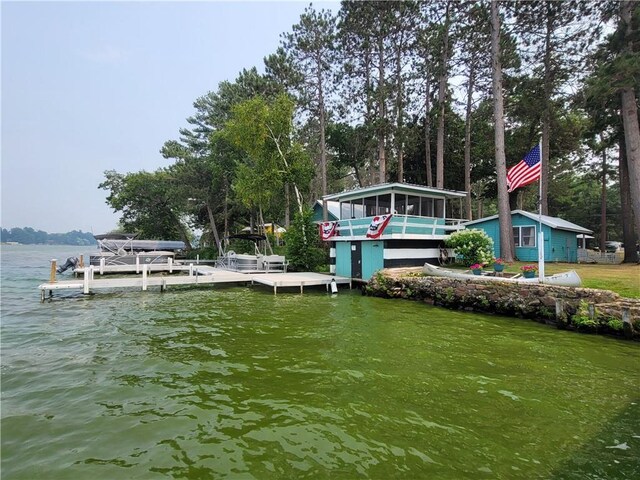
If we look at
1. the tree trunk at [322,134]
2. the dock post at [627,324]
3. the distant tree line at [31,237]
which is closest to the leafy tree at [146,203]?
the tree trunk at [322,134]

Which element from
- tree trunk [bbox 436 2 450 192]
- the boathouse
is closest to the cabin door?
the boathouse

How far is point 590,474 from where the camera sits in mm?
3479

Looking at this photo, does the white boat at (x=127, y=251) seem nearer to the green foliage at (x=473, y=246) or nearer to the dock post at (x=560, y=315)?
the green foliage at (x=473, y=246)

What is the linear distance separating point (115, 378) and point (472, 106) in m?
26.5

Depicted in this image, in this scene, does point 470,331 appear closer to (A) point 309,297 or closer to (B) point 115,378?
(A) point 309,297

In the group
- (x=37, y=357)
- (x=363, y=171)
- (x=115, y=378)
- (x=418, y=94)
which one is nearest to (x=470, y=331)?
(x=115, y=378)

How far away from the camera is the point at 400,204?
1761 centimetres

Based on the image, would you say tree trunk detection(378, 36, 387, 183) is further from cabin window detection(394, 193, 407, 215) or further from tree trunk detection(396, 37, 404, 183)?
cabin window detection(394, 193, 407, 215)

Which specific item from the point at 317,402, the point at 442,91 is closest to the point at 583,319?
the point at 317,402

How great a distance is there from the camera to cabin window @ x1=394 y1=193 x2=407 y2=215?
17.5 meters

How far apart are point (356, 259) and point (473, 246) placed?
218 inches

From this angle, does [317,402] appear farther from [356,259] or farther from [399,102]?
[399,102]

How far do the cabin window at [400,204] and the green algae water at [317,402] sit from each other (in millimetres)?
8695

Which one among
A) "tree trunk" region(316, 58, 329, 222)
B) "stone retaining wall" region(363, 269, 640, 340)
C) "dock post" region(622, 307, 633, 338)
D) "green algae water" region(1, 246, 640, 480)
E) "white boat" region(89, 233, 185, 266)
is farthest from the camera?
"white boat" region(89, 233, 185, 266)
